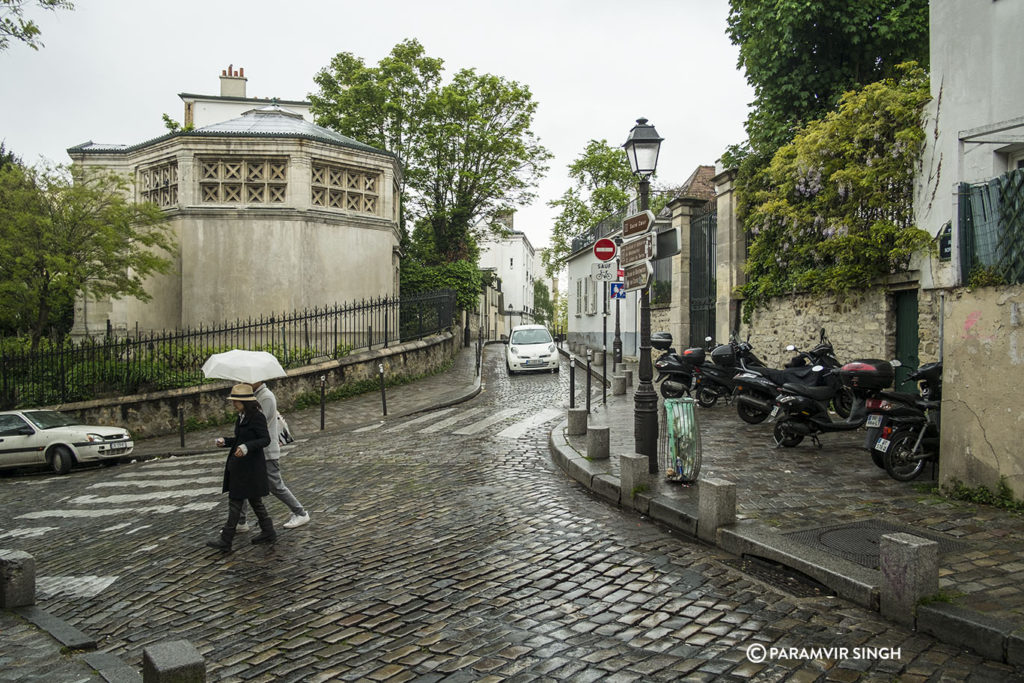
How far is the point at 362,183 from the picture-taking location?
2114 centimetres

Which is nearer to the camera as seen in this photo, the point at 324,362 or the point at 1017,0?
the point at 1017,0

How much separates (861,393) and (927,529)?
3664mm

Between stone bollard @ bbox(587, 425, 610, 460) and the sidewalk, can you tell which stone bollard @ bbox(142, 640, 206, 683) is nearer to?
the sidewalk

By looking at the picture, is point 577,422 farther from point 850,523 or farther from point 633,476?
point 850,523

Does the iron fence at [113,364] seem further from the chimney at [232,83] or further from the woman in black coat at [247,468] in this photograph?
the chimney at [232,83]

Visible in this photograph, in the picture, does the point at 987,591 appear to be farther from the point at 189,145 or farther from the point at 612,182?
the point at 612,182

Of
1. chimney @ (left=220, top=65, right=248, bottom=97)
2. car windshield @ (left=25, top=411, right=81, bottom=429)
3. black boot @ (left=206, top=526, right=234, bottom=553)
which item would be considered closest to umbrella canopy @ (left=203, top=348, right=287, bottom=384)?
black boot @ (left=206, top=526, right=234, bottom=553)

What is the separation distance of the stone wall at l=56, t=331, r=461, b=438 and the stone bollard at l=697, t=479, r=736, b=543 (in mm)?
10746

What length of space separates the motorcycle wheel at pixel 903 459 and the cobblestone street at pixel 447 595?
276 cm

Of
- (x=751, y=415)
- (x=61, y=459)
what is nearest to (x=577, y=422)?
(x=751, y=415)

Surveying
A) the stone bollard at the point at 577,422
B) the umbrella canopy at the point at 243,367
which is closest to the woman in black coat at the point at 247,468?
the umbrella canopy at the point at 243,367

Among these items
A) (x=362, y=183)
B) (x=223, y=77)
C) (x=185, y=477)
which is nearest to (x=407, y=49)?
(x=223, y=77)

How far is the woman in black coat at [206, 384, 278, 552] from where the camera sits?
5.85m

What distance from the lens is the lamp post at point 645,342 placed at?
24.6 ft
